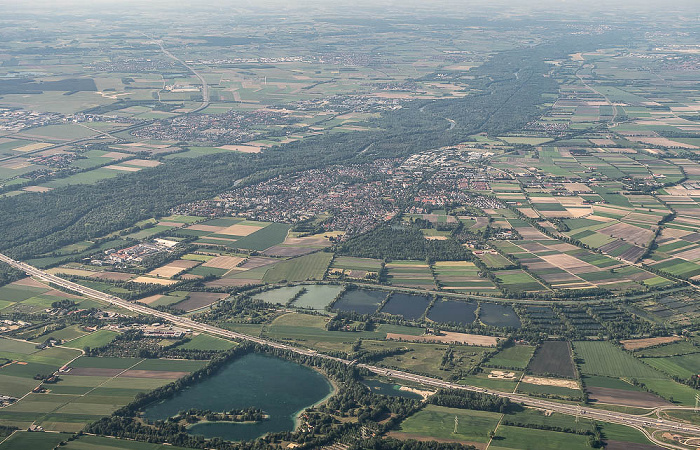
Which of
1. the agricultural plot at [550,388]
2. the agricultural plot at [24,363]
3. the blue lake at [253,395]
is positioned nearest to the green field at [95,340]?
the agricultural plot at [24,363]

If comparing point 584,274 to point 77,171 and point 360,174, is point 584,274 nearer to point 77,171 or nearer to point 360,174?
point 360,174

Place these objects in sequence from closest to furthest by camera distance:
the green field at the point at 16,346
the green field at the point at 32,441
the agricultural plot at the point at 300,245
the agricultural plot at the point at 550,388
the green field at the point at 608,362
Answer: the green field at the point at 32,441 → the agricultural plot at the point at 550,388 → the green field at the point at 608,362 → the green field at the point at 16,346 → the agricultural plot at the point at 300,245

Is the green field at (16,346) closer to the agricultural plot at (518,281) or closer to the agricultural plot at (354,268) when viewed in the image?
the agricultural plot at (354,268)

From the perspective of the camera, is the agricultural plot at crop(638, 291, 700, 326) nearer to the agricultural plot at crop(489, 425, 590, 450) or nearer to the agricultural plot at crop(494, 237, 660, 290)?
the agricultural plot at crop(494, 237, 660, 290)

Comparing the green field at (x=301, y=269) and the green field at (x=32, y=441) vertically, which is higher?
the green field at (x=301, y=269)

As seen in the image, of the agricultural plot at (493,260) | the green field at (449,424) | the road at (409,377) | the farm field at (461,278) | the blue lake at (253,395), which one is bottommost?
the blue lake at (253,395)

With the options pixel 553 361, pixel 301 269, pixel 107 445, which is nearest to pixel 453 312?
pixel 553 361

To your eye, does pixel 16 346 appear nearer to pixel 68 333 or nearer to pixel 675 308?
pixel 68 333
